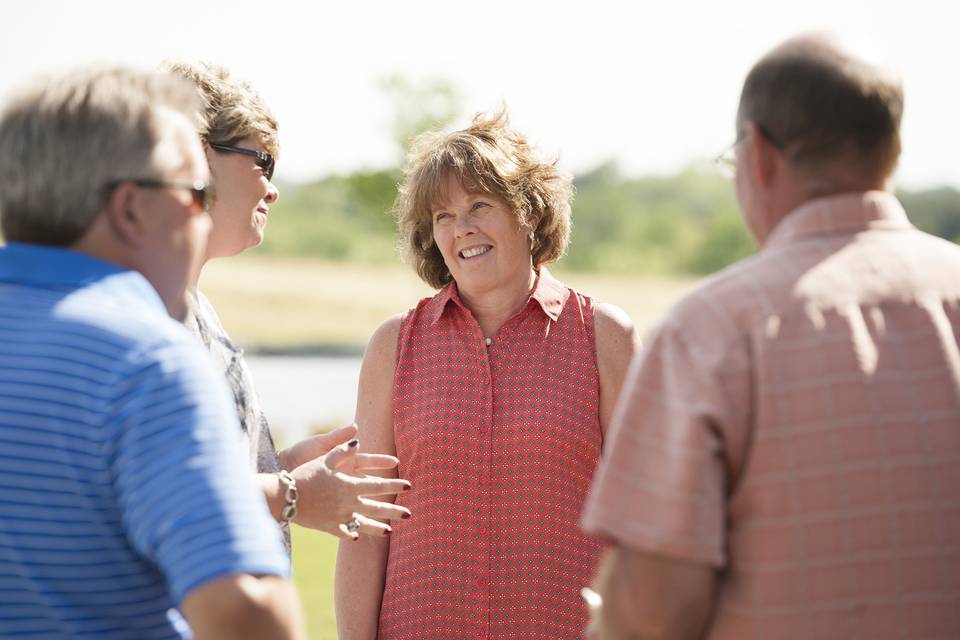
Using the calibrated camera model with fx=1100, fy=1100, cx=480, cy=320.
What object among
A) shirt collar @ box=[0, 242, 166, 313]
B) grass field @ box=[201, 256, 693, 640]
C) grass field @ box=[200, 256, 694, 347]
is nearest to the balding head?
shirt collar @ box=[0, 242, 166, 313]

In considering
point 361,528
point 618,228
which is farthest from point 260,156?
point 618,228

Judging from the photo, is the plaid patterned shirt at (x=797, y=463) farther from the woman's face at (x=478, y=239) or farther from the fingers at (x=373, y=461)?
Answer: the woman's face at (x=478, y=239)

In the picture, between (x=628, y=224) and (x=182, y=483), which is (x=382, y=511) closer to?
(x=182, y=483)

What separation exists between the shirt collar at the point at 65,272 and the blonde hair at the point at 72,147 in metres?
0.04

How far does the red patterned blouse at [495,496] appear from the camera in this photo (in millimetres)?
3068

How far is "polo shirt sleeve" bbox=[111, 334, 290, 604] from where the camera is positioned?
1509 mm

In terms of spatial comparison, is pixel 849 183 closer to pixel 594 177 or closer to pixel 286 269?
pixel 286 269

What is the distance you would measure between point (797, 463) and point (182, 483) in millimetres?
897

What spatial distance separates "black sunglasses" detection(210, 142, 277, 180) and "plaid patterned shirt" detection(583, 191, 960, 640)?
5.34 feet

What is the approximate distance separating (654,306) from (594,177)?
27.9 m

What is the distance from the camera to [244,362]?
112 inches

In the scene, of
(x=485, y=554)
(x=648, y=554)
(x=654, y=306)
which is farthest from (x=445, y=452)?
(x=654, y=306)

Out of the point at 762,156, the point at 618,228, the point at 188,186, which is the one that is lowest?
the point at 618,228

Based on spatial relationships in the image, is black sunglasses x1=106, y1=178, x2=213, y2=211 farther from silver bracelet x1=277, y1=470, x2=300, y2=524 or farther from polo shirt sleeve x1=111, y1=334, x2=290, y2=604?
silver bracelet x1=277, y1=470, x2=300, y2=524
